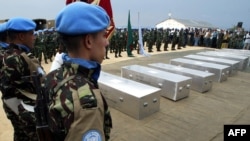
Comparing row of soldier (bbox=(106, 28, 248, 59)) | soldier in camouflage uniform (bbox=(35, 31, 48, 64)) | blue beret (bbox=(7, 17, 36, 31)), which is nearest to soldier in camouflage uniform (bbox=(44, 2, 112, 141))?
blue beret (bbox=(7, 17, 36, 31))

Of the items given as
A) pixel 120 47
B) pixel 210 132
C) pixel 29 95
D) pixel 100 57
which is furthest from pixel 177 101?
pixel 120 47

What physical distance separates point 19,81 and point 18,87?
0.18ft

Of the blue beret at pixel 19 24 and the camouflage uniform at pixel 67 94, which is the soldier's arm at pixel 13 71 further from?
the camouflage uniform at pixel 67 94

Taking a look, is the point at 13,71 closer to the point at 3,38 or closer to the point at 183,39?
the point at 3,38

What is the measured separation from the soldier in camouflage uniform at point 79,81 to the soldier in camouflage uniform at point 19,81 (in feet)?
3.01

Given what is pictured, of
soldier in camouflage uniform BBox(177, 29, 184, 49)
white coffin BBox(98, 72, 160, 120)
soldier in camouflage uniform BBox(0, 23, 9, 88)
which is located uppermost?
soldier in camouflage uniform BBox(0, 23, 9, 88)

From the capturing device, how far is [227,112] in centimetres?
347

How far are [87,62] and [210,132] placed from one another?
2.50 metres

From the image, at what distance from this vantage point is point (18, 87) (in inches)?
70.9

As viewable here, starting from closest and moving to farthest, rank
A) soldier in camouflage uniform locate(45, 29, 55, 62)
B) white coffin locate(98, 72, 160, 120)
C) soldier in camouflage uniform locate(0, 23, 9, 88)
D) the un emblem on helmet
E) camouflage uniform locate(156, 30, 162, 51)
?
1. the un emblem on helmet
2. soldier in camouflage uniform locate(0, 23, 9, 88)
3. white coffin locate(98, 72, 160, 120)
4. soldier in camouflage uniform locate(45, 29, 55, 62)
5. camouflage uniform locate(156, 30, 162, 51)

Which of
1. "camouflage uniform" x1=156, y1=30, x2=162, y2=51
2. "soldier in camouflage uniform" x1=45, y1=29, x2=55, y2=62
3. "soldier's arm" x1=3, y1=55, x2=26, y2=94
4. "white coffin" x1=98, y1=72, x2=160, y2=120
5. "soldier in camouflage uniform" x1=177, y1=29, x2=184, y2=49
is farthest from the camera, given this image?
"soldier in camouflage uniform" x1=177, y1=29, x2=184, y2=49

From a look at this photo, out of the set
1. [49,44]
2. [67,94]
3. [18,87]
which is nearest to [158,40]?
[49,44]

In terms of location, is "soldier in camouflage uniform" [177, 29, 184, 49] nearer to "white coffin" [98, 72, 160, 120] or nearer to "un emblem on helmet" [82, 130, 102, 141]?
"white coffin" [98, 72, 160, 120]

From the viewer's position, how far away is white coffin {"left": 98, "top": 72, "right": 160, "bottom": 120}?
3.13 meters
